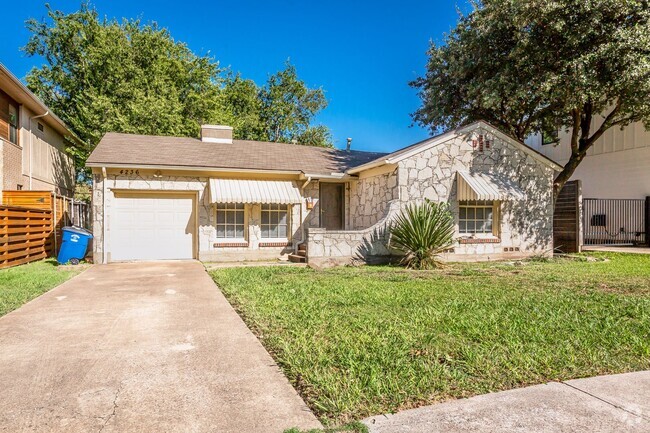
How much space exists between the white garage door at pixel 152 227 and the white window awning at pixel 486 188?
9831 mm

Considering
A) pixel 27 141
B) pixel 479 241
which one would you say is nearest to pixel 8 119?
pixel 27 141

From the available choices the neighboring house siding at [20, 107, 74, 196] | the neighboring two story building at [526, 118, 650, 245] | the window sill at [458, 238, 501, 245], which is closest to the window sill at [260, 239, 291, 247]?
the window sill at [458, 238, 501, 245]

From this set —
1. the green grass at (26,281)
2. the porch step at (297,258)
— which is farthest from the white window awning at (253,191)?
the green grass at (26,281)

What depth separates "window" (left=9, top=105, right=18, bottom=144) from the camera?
17.8 metres

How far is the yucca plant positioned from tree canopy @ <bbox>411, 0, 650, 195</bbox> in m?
6.46

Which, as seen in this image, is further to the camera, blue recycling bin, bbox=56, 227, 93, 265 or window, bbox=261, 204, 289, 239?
window, bbox=261, 204, 289, 239

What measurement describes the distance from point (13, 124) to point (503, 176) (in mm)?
20416

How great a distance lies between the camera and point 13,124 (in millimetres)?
18078

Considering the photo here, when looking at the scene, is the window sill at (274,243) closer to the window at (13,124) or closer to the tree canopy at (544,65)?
the tree canopy at (544,65)

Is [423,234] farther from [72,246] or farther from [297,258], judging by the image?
[72,246]

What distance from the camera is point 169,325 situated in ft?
20.1

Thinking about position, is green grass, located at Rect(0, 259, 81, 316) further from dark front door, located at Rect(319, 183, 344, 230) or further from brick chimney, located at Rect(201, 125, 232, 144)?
dark front door, located at Rect(319, 183, 344, 230)

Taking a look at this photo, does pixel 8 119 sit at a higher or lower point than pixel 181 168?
higher

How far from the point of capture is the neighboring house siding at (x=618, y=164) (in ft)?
72.9
